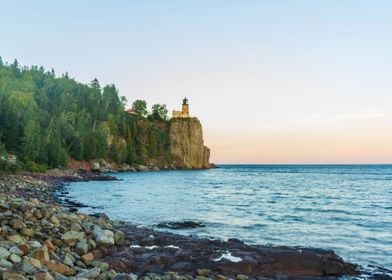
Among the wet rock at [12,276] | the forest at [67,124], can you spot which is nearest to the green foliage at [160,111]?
the forest at [67,124]

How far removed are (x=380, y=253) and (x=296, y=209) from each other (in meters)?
15.4

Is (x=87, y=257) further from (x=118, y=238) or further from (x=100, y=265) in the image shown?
(x=118, y=238)

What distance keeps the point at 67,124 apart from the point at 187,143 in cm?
6310

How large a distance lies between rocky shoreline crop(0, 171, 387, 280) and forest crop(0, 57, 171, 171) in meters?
37.1

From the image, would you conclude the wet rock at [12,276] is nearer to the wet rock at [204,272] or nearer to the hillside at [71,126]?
the wet rock at [204,272]

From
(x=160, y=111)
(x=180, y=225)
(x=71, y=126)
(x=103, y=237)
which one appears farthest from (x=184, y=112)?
(x=103, y=237)

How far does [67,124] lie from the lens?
88812 mm

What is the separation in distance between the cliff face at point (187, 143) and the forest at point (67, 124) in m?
3.22

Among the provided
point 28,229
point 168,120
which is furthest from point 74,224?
point 168,120

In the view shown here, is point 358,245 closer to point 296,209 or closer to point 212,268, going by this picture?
point 212,268

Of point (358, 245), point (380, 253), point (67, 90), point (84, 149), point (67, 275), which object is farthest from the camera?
point (67, 90)

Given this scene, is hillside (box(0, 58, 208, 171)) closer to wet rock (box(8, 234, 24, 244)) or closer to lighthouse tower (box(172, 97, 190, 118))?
lighthouse tower (box(172, 97, 190, 118))

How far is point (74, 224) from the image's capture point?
15570 millimetres

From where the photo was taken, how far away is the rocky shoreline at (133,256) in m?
10.2
